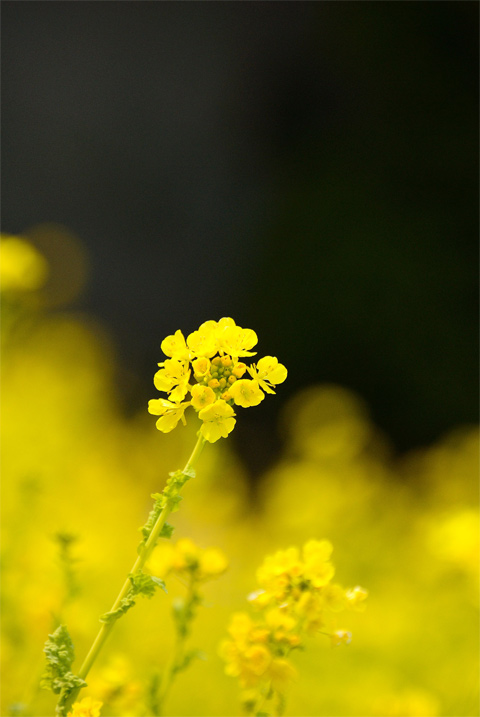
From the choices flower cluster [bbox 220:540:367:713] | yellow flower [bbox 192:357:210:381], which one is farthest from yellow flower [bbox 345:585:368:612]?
yellow flower [bbox 192:357:210:381]

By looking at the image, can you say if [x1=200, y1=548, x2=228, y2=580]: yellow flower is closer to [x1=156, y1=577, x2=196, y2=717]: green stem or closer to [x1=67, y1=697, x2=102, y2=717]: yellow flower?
[x1=156, y1=577, x2=196, y2=717]: green stem

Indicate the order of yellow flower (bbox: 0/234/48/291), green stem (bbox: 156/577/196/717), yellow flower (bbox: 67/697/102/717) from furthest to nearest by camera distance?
yellow flower (bbox: 0/234/48/291), green stem (bbox: 156/577/196/717), yellow flower (bbox: 67/697/102/717)

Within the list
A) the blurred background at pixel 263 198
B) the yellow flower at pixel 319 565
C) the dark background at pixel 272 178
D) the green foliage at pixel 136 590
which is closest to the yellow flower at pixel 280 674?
the yellow flower at pixel 319 565

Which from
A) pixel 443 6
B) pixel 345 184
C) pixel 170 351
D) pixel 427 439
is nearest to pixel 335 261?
pixel 345 184

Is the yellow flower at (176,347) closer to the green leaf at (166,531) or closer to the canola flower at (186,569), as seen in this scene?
the green leaf at (166,531)

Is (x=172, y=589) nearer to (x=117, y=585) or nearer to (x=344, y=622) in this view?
(x=117, y=585)

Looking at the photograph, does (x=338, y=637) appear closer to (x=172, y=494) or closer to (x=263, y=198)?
(x=172, y=494)
